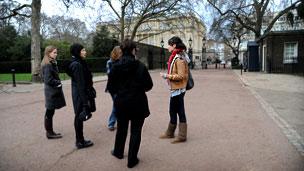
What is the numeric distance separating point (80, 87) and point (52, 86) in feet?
3.27

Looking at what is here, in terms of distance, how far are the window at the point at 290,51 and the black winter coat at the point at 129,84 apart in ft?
74.1

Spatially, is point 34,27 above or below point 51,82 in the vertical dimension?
above

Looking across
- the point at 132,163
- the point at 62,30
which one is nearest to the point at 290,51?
the point at 132,163

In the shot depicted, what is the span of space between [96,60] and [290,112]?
26.5 meters

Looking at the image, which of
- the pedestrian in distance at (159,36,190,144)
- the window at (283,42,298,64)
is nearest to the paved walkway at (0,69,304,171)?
the pedestrian in distance at (159,36,190,144)

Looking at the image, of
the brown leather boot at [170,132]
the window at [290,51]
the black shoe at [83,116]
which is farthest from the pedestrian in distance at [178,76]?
the window at [290,51]

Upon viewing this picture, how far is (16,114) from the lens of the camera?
24.9ft

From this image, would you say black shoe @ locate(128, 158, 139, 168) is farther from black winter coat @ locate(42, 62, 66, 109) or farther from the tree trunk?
the tree trunk

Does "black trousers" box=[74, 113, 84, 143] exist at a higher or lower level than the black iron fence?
lower

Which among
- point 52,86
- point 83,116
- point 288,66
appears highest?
point 288,66

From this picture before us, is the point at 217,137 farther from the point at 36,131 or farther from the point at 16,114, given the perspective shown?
the point at 16,114

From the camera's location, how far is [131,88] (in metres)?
3.76

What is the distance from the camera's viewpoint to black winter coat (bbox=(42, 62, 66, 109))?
16.4ft

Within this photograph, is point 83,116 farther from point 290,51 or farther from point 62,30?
point 62,30
